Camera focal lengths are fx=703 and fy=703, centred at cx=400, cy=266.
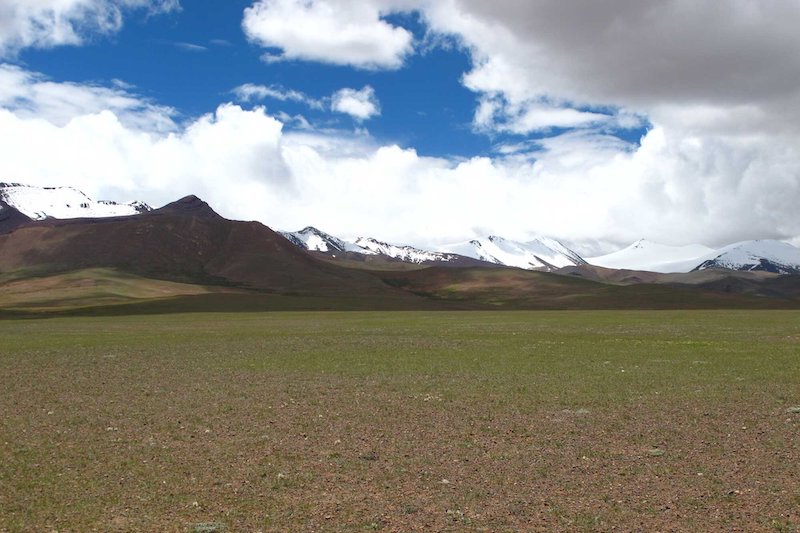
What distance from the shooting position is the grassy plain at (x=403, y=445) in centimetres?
1199

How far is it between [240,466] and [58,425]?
7.41 m

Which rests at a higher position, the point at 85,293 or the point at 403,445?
the point at 85,293

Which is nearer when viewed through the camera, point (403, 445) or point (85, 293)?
point (403, 445)

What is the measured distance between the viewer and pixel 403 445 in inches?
667

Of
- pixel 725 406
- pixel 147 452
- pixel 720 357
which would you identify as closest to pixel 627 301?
pixel 720 357

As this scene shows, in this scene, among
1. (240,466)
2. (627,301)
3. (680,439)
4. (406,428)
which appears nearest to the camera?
(240,466)

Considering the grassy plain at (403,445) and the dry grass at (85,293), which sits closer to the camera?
the grassy plain at (403,445)

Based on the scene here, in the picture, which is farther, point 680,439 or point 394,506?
point 680,439

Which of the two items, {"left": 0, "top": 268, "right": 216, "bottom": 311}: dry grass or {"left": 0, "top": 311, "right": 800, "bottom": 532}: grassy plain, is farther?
{"left": 0, "top": 268, "right": 216, "bottom": 311}: dry grass

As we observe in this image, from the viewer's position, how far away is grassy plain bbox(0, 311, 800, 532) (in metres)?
12.0

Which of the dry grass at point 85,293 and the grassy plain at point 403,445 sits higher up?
the dry grass at point 85,293

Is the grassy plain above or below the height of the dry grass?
below

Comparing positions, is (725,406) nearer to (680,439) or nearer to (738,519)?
(680,439)

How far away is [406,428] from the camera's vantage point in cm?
1891
